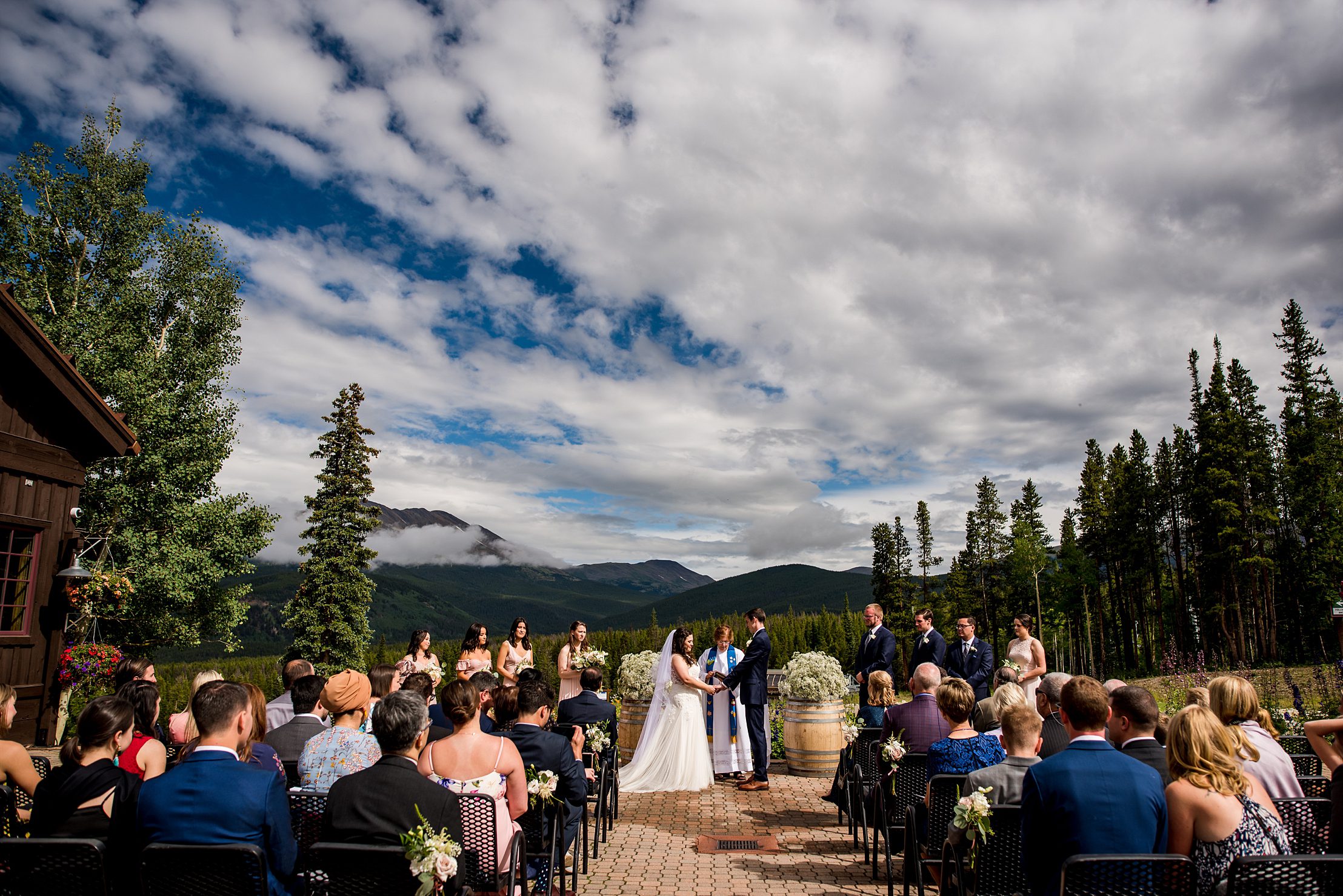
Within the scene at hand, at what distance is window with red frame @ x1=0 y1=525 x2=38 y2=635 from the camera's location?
38.2 ft

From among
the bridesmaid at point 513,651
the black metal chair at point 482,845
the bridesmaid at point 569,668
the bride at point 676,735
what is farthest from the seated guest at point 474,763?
the bride at point 676,735

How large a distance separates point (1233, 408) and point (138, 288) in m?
52.0

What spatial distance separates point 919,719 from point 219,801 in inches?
198

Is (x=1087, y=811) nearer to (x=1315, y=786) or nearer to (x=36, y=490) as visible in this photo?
(x=1315, y=786)

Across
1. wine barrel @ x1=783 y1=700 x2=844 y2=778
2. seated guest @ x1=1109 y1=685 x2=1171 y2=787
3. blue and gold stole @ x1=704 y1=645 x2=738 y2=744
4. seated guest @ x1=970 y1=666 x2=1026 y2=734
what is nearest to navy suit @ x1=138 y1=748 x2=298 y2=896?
seated guest @ x1=1109 y1=685 x2=1171 y2=787

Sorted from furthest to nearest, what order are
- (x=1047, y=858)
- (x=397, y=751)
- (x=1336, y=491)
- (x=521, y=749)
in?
(x=1336, y=491)
(x=521, y=749)
(x=397, y=751)
(x=1047, y=858)

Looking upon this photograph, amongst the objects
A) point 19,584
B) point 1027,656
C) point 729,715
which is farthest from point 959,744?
point 19,584

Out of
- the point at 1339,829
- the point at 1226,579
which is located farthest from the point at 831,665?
the point at 1226,579

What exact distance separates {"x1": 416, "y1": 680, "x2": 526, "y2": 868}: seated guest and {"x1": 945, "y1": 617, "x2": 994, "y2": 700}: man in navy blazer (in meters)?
7.00

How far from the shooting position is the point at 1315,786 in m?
4.84

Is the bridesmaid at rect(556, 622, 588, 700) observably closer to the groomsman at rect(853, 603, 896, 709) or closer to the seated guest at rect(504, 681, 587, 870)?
the groomsman at rect(853, 603, 896, 709)

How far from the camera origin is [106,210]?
23.2 m

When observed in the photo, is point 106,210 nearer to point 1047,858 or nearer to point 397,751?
point 397,751

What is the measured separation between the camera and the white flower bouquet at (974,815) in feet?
12.7
